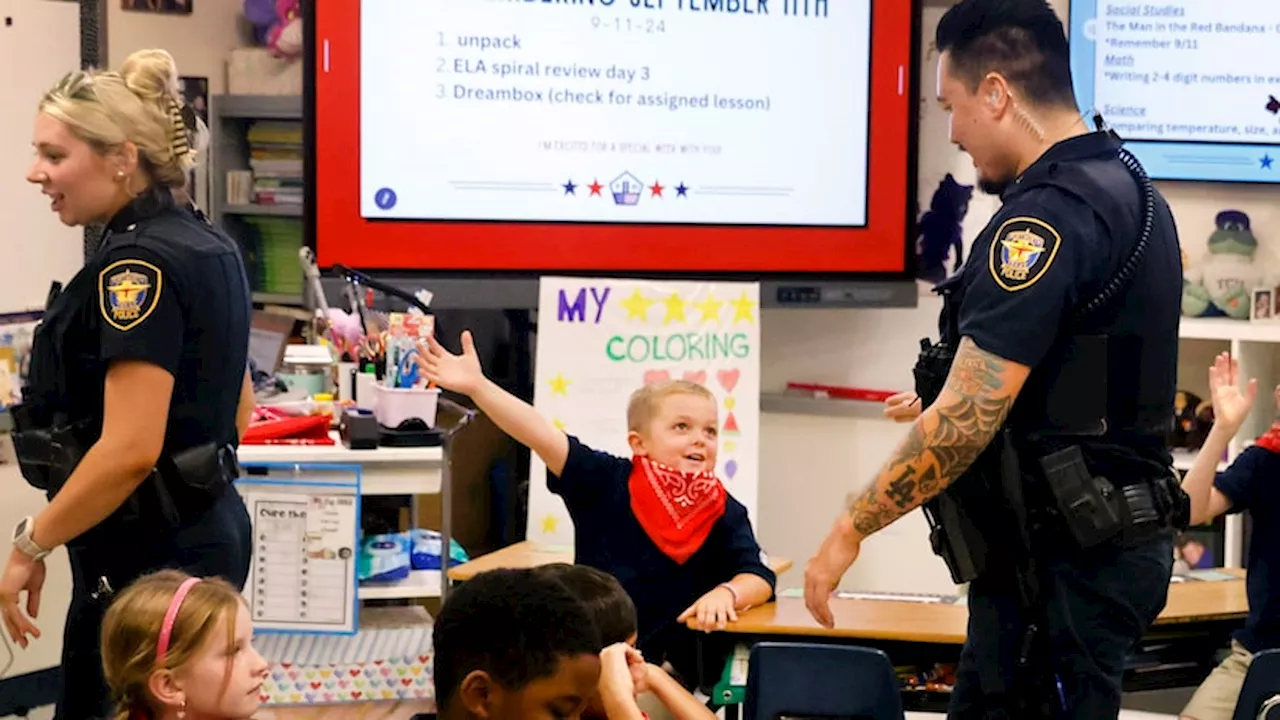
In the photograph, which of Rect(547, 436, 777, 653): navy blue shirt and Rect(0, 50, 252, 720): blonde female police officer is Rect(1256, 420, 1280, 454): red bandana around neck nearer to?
Rect(547, 436, 777, 653): navy blue shirt

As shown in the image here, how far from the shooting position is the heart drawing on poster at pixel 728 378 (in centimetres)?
420

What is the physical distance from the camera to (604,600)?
2.11 meters

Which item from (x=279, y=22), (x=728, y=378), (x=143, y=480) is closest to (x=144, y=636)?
(x=143, y=480)

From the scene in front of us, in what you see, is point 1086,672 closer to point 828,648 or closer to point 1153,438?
point 1153,438

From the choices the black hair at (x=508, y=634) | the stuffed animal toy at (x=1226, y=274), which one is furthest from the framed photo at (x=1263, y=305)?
the black hair at (x=508, y=634)

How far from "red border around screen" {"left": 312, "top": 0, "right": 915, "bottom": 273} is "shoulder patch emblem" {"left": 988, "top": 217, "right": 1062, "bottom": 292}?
2301 mm

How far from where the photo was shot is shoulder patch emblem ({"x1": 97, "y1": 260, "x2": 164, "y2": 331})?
7.25ft

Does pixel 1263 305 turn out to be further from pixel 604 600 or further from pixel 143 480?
pixel 143 480

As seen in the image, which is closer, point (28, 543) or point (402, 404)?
point (28, 543)

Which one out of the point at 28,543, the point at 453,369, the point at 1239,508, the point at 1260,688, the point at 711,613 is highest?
the point at 453,369

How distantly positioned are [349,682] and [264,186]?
6.85ft

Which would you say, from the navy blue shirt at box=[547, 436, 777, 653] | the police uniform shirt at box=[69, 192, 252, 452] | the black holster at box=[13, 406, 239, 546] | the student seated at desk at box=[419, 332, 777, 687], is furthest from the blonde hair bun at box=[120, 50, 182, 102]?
the navy blue shirt at box=[547, 436, 777, 653]

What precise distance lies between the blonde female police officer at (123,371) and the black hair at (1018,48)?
1.09 metres

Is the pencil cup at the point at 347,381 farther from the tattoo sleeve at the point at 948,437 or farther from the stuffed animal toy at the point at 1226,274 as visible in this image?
the stuffed animal toy at the point at 1226,274
